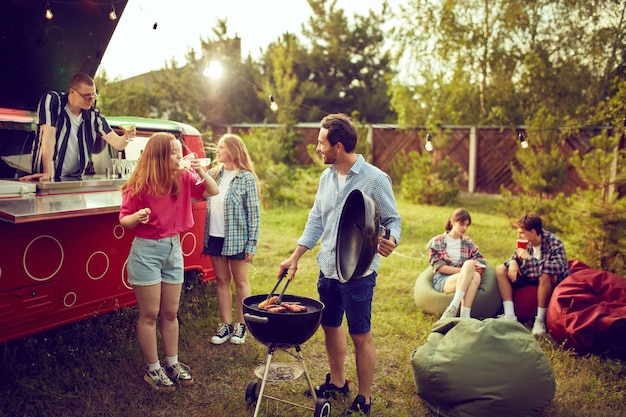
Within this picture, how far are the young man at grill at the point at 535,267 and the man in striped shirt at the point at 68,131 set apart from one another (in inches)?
153

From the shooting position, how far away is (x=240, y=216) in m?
4.68

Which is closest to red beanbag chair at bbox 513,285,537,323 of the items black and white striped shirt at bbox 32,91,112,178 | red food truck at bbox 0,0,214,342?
red food truck at bbox 0,0,214,342

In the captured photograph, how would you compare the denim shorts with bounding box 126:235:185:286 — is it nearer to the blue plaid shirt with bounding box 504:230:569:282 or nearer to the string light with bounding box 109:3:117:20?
the string light with bounding box 109:3:117:20

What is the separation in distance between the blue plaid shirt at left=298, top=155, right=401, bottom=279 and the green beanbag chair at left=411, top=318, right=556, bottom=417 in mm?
918

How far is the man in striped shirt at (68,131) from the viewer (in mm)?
4355

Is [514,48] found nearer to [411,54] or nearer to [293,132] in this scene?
[411,54]

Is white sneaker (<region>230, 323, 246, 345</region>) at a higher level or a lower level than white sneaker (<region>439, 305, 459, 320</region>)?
lower

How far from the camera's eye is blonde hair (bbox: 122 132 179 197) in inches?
146

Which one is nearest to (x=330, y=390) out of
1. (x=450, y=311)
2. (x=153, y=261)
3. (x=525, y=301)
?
(x=153, y=261)

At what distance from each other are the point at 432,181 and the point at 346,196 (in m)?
10.1

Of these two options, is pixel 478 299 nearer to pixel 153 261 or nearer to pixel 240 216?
pixel 240 216

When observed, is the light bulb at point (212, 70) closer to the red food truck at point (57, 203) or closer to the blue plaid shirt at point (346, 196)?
the red food truck at point (57, 203)

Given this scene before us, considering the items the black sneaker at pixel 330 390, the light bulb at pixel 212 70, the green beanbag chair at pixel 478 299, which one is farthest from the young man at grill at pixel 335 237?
the light bulb at pixel 212 70

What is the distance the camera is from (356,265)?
10.1ft
